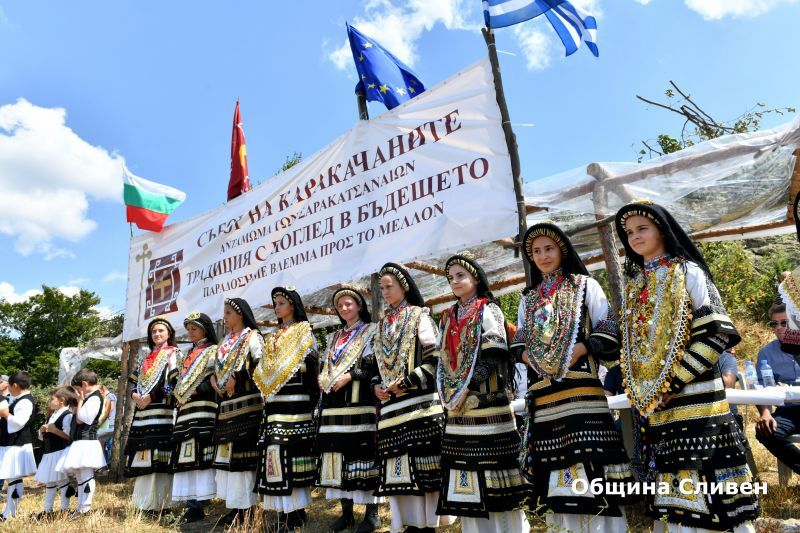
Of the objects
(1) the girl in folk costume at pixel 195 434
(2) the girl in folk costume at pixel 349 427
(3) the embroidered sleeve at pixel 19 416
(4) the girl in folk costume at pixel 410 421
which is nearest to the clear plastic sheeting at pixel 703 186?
(4) the girl in folk costume at pixel 410 421

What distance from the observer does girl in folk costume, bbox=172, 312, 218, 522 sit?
16.1ft

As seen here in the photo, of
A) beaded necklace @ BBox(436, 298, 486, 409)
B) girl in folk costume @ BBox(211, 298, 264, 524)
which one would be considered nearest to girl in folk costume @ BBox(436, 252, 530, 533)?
beaded necklace @ BBox(436, 298, 486, 409)

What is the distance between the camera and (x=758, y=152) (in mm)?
4402

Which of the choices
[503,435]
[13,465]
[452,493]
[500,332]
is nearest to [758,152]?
[500,332]

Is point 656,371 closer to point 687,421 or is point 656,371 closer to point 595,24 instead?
point 687,421

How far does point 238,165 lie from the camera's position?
823cm

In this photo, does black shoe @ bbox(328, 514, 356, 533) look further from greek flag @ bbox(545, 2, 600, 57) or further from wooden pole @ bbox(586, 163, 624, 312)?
greek flag @ bbox(545, 2, 600, 57)

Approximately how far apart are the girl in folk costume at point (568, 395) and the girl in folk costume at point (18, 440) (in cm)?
536

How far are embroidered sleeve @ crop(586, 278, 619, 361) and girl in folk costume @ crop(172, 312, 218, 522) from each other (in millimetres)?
3261

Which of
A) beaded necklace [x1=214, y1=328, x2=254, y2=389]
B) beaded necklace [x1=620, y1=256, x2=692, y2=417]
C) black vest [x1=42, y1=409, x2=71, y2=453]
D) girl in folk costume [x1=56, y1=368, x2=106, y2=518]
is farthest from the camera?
black vest [x1=42, y1=409, x2=71, y2=453]

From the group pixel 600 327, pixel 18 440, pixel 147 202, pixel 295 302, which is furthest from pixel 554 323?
pixel 147 202

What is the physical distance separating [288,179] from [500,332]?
155 inches

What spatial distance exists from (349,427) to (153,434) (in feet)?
7.33

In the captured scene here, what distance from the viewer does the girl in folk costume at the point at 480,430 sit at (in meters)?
3.08
